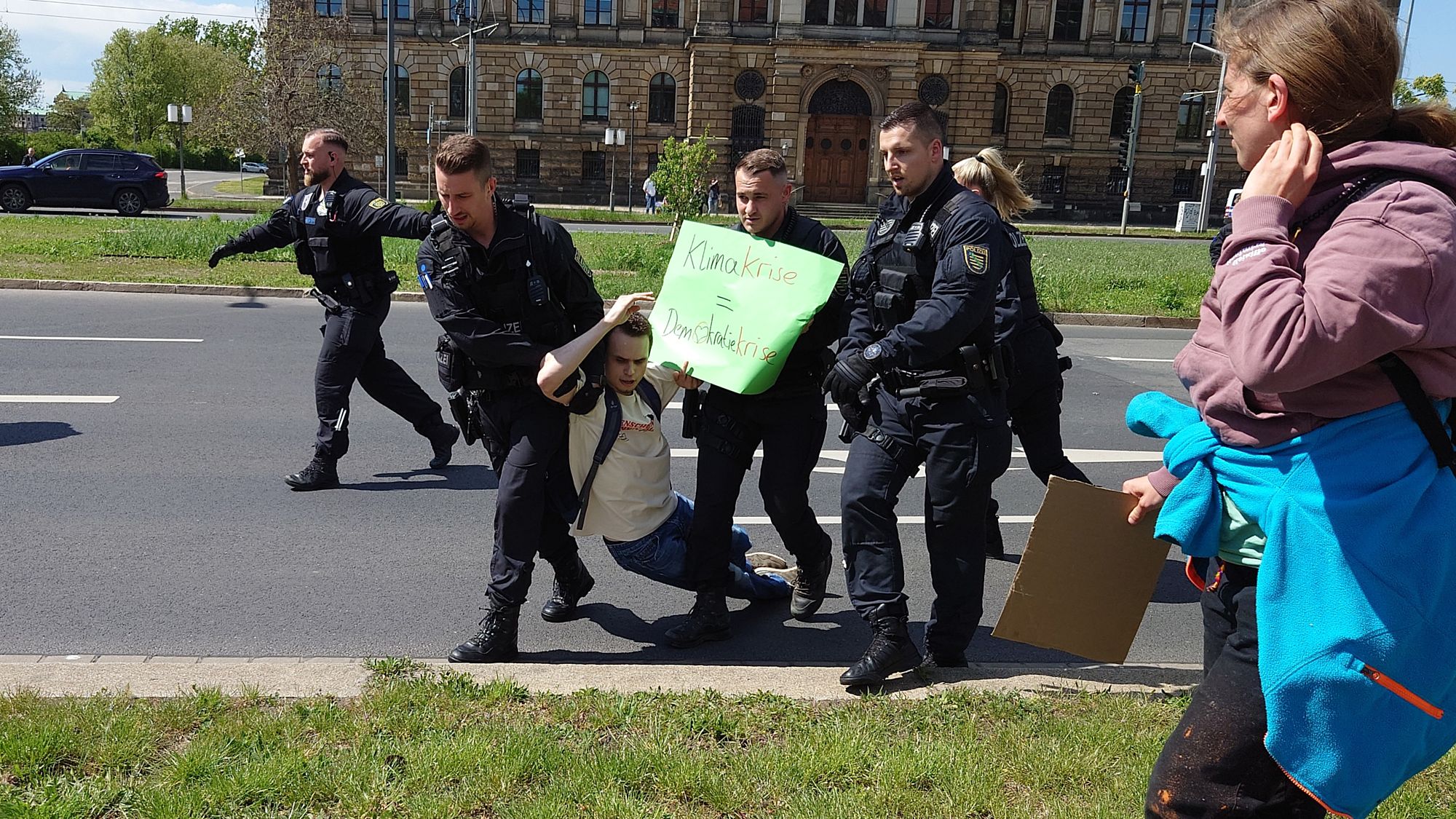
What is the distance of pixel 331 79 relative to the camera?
48.9 meters

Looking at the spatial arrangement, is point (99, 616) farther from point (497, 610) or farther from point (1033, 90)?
point (1033, 90)

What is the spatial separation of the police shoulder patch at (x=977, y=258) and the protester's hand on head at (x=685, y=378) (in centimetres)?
119

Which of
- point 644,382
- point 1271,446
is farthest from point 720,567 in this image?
point 1271,446

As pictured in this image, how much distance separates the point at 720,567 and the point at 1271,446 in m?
2.84

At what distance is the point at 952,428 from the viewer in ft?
12.9

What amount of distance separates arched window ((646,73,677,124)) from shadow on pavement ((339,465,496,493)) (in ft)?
149

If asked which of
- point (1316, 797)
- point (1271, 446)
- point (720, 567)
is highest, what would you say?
point (1271, 446)

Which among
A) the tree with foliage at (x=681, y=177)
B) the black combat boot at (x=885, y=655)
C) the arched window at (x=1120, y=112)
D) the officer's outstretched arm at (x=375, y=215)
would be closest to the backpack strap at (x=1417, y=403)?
the black combat boot at (x=885, y=655)

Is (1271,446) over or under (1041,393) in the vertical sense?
over

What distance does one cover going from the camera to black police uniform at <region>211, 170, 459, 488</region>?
21.4 ft

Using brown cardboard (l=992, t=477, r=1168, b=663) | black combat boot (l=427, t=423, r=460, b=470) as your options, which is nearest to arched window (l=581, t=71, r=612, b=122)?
black combat boot (l=427, t=423, r=460, b=470)

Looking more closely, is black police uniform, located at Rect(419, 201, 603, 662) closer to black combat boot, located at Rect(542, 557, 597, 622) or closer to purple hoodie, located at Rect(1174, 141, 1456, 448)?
black combat boot, located at Rect(542, 557, 597, 622)

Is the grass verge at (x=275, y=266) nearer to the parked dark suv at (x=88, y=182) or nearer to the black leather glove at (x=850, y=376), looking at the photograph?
the parked dark suv at (x=88, y=182)

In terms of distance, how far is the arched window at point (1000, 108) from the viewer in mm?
51500
